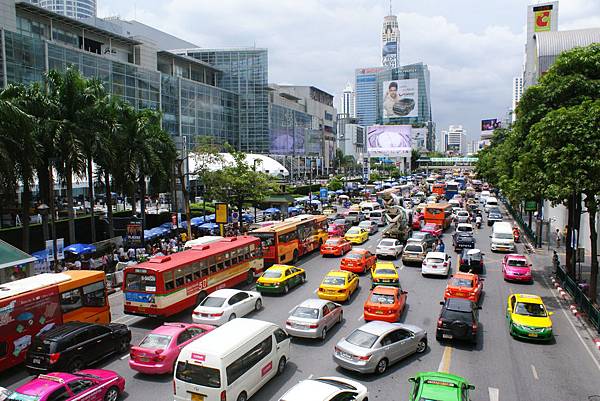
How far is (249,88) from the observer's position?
9888 centimetres

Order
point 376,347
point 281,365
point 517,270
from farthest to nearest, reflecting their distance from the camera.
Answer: point 517,270 < point 281,365 < point 376,347

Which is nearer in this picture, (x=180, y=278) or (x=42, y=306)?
(x=42, y=306)

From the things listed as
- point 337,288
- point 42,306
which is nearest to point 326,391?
point 42,306

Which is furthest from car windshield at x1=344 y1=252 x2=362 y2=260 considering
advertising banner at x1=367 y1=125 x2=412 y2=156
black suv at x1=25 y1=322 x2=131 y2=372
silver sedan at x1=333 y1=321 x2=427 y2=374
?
advertising banner at x1=367 y1=125 x2=412 y2=156

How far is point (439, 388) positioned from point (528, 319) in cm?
874

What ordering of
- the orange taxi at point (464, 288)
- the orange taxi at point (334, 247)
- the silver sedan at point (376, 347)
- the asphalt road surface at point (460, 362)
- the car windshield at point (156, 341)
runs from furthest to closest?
the orange taxi at point (334, 247) < the orange taxi at point (464, 288) < the car windshield at point (156, 341) < the silver sedan at point (376, 347) < the asphalt road surface at point (460, 362)

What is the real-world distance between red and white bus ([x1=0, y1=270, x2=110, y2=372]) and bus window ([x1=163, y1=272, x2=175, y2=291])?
7.81ft

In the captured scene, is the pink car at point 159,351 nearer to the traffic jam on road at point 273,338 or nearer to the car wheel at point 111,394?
the traffic jam on road at point 273,338

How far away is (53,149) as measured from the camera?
28828 millimetres

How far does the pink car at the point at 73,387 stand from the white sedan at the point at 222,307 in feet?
17.8

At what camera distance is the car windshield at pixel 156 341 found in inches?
565

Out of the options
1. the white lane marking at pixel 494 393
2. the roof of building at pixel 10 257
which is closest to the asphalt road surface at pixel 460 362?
the white lane marking at pixel 494 393

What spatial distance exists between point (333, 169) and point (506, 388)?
142 m

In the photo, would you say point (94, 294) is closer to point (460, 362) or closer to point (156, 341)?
point (156, 341)
